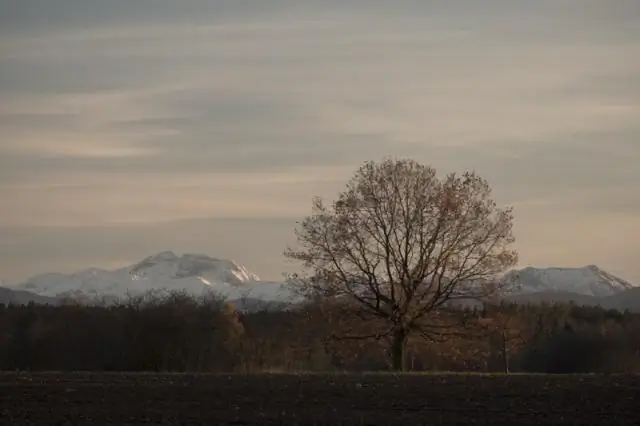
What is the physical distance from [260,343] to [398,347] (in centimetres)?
1794

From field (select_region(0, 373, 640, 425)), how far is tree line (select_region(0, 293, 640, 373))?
1646 centimetres

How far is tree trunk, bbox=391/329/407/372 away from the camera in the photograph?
49531 mm

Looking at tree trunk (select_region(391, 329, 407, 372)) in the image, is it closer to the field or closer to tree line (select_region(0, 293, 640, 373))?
tree line (select_region(0, 293, 640, 373))

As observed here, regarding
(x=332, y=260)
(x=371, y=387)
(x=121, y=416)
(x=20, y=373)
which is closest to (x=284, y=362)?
(x=332, y=260)

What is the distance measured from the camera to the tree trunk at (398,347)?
4953 centimetres

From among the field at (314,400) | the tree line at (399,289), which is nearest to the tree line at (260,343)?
the tree line at (399,289)

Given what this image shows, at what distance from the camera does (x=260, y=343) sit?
66.1 m

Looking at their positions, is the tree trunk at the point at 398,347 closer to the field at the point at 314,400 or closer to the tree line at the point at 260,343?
the tree line at the point at 260,343

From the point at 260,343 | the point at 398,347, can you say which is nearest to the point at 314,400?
the point at 398,347

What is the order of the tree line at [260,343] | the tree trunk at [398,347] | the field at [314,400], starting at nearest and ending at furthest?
the field at [314,400] < the tree trunk at [398,347] < the tree line at [260,343]

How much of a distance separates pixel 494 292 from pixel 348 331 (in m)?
6.96

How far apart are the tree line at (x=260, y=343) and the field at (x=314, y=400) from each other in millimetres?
16457

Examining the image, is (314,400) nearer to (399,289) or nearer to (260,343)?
(399,289)

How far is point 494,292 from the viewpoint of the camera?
1975 inches
